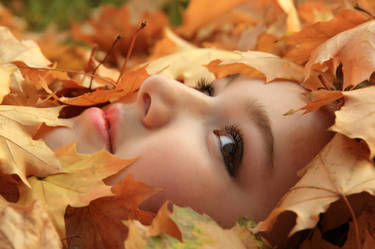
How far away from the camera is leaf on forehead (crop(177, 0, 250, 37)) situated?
261 cm

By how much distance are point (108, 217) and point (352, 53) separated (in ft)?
2.20

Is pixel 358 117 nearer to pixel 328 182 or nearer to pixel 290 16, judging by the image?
pixel 328 182

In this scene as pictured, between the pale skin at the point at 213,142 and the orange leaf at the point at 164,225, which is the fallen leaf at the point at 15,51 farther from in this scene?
the orange leaf at the point at 164,225

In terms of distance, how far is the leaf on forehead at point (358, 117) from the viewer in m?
0.83

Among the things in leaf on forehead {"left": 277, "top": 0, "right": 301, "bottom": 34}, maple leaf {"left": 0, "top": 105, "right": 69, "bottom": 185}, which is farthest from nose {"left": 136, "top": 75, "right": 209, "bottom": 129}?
leaf on forehead {"left": 277, "top": 0, "right": 301, "bottom": 34}

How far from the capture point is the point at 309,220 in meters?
0.76

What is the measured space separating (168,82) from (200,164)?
9.0 inches

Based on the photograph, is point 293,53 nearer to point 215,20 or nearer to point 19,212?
point 19,212

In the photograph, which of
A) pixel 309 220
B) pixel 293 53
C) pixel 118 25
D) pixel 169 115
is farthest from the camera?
pixel 118 25

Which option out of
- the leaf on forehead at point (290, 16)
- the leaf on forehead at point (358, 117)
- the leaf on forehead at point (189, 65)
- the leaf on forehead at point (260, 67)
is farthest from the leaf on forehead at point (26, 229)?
the leaf on forehead at point (290, 16)

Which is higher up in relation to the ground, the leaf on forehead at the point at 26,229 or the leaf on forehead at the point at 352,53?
→ the leaf on forehead at the point at 352,53

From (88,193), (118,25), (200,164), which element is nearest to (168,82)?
(200,164)

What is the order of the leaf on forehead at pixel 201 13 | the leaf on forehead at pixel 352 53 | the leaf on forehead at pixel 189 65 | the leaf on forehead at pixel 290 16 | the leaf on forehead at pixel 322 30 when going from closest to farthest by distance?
the leaf on forehead at pixel 352 53
the leaf on forehead at pixel 322 30
the leaf on forehead at pixel 189 65
the leaf on forehead at pixel 290 16
the leaf on forehead at pixel 201 13

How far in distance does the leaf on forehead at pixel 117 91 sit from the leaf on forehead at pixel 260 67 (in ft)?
0.68
